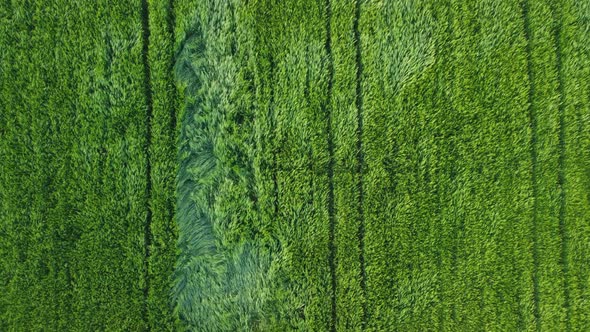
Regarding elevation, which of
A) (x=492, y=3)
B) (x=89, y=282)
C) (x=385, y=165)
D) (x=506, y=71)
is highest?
(x=492, y=3)

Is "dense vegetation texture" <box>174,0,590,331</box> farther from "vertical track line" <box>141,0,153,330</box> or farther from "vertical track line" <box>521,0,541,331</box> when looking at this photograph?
"vertical track line" <box>141,0,153,330</box>

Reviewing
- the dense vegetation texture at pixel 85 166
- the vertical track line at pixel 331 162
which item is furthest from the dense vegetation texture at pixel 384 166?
the dense vegetation texture at pixel 85 166

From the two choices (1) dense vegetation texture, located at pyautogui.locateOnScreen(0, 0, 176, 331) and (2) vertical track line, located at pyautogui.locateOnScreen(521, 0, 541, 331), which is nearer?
(1) dense vegetation texture, located at pyautogui.locateOnScreen(0, 0, 176, 331)

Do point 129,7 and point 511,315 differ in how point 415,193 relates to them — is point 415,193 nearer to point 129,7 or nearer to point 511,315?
point 511,315

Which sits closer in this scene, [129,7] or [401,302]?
[129,7]

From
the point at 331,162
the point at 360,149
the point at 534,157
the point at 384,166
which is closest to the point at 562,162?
the point at 534,157

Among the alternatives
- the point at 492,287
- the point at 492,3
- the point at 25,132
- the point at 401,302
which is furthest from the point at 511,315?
the point at 25,132

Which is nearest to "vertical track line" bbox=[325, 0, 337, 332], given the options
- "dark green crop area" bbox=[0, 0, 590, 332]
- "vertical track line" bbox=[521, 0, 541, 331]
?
"dark green crop area" bbox=[0, 0, 590, 332]

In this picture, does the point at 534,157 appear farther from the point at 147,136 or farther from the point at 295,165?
the point at 147,136
